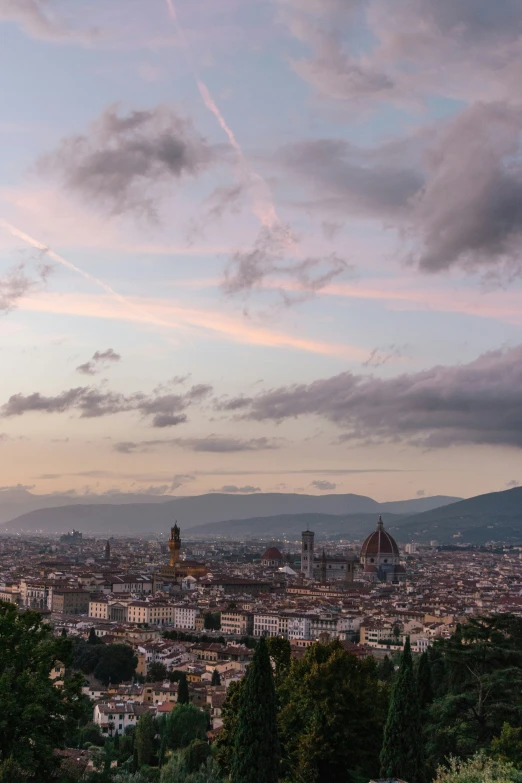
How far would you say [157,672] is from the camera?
46.1 m

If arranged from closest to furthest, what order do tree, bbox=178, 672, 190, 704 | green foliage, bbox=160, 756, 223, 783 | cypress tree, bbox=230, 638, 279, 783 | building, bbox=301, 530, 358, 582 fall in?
cypress tree, bbox=230, 638, 279, 783 → green foliage, bbox=160, 756, 223, 783 → tree, bbox=178, 672, 190, 704 → building, bbox=301, 530, 358, 582

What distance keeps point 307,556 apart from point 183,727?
89429 mm

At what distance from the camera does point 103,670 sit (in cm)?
4662

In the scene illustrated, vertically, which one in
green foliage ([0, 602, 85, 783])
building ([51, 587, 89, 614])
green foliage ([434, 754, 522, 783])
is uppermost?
green foliage ([0, 602, 85, 783])

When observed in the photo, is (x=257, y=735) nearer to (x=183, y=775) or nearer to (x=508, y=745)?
(x=508, y=745)

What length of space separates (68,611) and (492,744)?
64.3 m

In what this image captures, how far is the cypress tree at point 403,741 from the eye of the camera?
666 inches

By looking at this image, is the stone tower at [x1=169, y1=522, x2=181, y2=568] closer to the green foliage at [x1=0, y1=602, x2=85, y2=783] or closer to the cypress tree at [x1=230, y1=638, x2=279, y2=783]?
the cypress tree at [x1=230, y1=638, x2=279, y2=783]

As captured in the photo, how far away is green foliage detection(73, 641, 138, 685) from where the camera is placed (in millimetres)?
46562

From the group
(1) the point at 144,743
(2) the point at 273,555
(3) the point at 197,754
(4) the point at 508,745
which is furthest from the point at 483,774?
(2) the point at 273,555

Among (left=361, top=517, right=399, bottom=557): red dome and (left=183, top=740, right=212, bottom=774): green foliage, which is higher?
(left=361, top=517, right=399, bottom=557): red dome

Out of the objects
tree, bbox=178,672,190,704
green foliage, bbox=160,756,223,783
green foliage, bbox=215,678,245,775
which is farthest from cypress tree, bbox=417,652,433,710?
tree, bbox=178,672,190,704

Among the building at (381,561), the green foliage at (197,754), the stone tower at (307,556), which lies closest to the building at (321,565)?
the stone tower at (307,556)

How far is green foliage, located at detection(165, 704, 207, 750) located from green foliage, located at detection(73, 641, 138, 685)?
13.6 m
